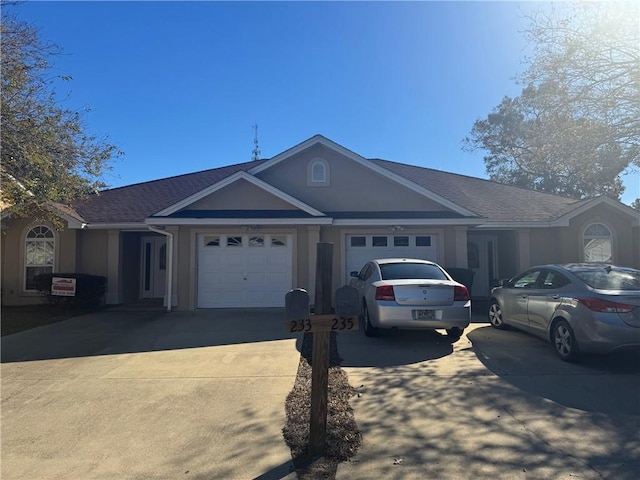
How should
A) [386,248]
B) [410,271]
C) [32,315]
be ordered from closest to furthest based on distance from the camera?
[410,271]
[32,315]
[386,248]

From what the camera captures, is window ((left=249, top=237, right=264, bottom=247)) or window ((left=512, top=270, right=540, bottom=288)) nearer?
window ((left=512, top=270, right=540, bottom=288))

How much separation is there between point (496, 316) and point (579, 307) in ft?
9.32

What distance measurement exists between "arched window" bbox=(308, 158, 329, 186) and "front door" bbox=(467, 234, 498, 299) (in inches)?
233

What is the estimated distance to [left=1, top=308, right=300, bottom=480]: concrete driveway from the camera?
3.66 meters

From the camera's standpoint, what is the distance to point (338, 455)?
3703 mm

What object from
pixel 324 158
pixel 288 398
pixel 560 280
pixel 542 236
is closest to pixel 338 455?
pixel 288 398

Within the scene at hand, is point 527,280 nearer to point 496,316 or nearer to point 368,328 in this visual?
point 496,316

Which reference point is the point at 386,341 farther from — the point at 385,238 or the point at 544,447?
the point at 385,238

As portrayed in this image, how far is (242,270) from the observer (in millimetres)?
12344

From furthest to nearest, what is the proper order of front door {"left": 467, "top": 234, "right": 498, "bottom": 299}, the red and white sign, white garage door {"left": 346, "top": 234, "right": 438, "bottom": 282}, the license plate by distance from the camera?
front door {"left": 467, "top": 234, "right": 498, "bottom": 299}
white garage door {"left": 346, "top": 234, "right": 438, "bottom": 282}
the red and white sign
the license plate

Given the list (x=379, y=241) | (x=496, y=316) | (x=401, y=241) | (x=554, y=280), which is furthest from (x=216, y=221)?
(x=554, y=280)

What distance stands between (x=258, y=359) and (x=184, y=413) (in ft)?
7.29

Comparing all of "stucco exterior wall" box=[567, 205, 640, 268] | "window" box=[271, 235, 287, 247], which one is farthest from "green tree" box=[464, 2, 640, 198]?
"window" box=[271, 235, 287, 247]

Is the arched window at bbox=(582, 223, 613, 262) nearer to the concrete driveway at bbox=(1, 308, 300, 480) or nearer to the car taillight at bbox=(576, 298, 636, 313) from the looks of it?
the car taillight at bbox=(576, 298, 636, 313)
